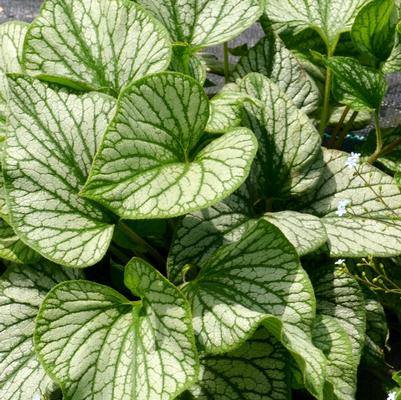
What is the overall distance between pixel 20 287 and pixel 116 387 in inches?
9.3

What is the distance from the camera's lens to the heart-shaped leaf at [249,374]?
3.33 ft

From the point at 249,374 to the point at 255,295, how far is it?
133 mm

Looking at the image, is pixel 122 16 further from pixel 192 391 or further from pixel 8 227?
pixel 192 391

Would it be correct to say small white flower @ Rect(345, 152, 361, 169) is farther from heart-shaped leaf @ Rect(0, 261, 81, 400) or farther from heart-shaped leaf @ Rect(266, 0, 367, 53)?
heart-shaped leaf @ Rect(0, 261, 81, 400)

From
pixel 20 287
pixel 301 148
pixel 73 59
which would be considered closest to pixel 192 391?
pixel 20 287

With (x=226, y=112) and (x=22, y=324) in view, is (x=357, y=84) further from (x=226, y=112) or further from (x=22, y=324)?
(x=22, y=324)

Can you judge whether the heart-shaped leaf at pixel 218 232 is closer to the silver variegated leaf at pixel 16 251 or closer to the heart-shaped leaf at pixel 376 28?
the silver variegated leaf at pixel 16 251

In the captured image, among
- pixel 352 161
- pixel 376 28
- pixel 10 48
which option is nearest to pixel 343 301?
pixel 352 161

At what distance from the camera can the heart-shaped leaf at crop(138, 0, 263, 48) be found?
1.19m

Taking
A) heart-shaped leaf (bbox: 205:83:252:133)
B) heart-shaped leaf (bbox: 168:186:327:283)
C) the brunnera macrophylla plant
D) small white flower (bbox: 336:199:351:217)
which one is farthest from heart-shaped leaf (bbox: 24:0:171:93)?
small white flower (bbox: 336:199:351:217)

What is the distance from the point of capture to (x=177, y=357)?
908mm

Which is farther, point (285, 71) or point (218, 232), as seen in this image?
point (285, 71)

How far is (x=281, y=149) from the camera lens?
1.13 m

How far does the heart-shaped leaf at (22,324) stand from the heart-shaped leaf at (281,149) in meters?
0.31
